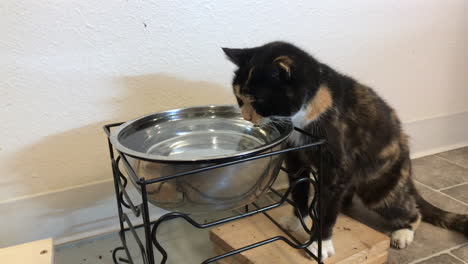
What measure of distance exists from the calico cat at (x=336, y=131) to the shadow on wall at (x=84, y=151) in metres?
0.38

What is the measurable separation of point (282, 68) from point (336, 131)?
0.25 meters

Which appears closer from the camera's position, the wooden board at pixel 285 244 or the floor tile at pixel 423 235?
the wooden board at pixel 285 244

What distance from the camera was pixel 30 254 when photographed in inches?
40.4

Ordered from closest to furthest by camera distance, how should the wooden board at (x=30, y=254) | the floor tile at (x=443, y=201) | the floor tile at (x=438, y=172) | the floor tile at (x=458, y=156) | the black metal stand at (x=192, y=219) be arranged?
the black metal stand at (x=192, y=219)
the wooden board at (x=30, y=254)
the floor tile at (x=443, y=201)
the floor tile at (x=438, y=172)
the floor tile at (x=458, y=156)

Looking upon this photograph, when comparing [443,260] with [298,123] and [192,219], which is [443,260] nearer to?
[298,123]

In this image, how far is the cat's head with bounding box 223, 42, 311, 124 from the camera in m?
0.86

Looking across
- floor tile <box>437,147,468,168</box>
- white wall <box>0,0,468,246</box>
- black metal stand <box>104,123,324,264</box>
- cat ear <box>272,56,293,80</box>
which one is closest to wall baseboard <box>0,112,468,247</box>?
white wall <box>0,0,468,246</box>

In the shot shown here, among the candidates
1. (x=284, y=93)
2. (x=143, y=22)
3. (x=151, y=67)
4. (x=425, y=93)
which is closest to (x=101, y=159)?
(x=151, y=67)

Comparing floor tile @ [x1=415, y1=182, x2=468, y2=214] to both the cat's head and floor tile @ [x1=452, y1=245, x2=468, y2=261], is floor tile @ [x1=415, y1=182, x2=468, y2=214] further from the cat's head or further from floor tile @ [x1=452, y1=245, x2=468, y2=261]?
the cat's head

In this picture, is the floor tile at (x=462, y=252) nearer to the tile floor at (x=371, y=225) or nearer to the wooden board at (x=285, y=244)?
the tile floor at (x=371, y=225)

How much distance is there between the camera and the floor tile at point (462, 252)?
113 cm

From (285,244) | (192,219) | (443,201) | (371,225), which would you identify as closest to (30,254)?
(192,219)

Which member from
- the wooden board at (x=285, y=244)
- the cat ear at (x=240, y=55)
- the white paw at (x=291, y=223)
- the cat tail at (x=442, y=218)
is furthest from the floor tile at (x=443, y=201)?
the cat ear at (x=240, y=55)

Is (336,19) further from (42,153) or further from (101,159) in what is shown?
(42,153)
